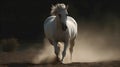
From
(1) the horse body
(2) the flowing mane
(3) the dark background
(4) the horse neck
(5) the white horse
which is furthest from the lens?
(3) the dark background

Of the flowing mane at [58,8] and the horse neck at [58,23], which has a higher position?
the flowing mane at [58,8]

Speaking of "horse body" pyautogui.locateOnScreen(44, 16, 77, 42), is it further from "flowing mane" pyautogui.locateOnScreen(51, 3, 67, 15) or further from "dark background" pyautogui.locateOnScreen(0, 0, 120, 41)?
"dark background" pyautogui.locateOnScreen(0, 0, 120, 41)

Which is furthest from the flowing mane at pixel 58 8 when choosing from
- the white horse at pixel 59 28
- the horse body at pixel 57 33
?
the horse body at pixel 57 33

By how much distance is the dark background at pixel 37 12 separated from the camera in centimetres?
3203

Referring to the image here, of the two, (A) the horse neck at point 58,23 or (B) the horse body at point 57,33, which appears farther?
(B) the horse body at point 57,33

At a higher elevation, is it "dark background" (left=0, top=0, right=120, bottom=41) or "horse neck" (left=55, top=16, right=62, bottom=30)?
"horse neck" (left=55, top=16, right=62, bottom=30)

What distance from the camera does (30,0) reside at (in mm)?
34812

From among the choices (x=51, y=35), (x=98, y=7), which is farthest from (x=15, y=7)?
(x=51, y=35)

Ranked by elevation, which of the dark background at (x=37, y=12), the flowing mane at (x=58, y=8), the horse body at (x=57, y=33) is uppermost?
the flowing mane at (x=58, y=8)

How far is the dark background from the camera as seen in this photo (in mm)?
32031

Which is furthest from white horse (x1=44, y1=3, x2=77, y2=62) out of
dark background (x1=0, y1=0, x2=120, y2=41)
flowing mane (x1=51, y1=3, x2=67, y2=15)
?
dark background (x1=0, y1=0, x2=120, y2=41)

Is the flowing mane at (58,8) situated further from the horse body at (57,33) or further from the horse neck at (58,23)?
the horse body at (57,33)

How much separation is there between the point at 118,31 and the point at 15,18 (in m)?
6.67

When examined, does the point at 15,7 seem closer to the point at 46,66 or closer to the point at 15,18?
the point at 15,18
